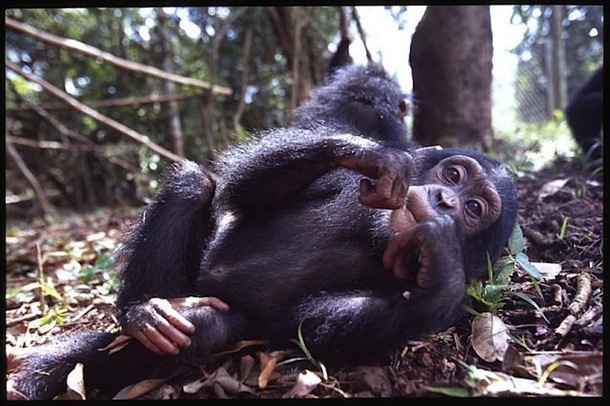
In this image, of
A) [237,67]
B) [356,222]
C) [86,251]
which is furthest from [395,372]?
[237,67]

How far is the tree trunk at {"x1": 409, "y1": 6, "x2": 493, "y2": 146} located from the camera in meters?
4.54

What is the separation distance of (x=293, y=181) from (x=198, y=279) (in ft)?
1.79

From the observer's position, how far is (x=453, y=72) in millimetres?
4570

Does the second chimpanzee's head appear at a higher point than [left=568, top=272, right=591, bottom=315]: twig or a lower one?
higher

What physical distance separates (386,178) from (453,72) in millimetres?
3017

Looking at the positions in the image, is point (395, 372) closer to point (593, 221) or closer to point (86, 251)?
point (593, 221)

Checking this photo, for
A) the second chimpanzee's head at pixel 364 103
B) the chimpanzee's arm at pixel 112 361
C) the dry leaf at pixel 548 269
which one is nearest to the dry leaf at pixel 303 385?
the chimpanzee's arm at pixel 112 361

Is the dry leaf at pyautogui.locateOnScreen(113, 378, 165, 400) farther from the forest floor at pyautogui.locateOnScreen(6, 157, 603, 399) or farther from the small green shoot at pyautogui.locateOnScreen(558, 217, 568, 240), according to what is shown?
the small green shoot at pyautogui.locateOnScreen(558, 217, 568, 240)

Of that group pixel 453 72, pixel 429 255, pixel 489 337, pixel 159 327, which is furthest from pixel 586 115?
pixel 159 327

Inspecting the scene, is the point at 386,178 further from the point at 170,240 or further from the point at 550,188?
the point at 550,188

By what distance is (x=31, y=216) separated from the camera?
785 cm

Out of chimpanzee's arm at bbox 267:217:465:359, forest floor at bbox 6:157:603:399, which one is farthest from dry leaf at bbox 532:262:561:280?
chimpanzee's arm at bbox 267:217:465:359

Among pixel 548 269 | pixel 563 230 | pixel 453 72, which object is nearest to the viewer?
pixel 548 269

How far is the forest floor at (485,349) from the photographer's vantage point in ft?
5.44
